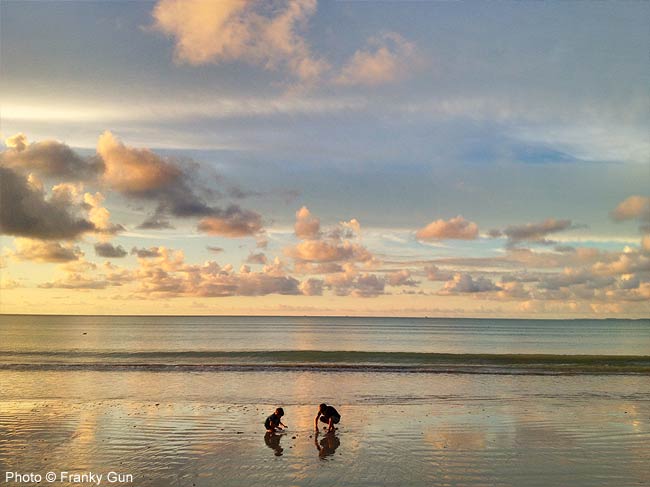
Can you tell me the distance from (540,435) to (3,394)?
2694 cm

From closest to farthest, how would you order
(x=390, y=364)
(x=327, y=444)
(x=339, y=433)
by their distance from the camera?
1. (x=327, y=444)
2. (x=339, y=433)
3. (x=390, y=364)

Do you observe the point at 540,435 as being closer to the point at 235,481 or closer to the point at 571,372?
the point at 235,481

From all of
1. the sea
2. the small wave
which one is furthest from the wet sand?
the small wave

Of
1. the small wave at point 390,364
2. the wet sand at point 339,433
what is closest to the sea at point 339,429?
Answer: the wet sand at point 339,433

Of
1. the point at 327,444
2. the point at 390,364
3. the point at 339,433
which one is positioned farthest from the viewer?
the point at 390,364

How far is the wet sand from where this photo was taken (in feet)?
52.0

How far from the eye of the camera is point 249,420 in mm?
23016

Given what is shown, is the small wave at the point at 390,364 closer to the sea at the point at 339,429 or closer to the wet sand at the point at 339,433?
the sea at the point at 339,429

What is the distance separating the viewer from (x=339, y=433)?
20.6 m

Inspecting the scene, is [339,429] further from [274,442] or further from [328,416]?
[274,442]

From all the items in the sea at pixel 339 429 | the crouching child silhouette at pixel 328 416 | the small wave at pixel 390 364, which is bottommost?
the small wave at pixel 390 364

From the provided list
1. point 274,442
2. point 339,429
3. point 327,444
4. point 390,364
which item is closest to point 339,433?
point 339,429

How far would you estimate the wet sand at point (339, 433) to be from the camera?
15.9m

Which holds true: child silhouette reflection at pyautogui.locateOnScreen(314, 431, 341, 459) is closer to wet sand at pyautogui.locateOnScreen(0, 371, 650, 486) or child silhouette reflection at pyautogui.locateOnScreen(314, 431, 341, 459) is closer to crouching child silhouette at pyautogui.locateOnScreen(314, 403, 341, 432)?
wet sand at pyautogui.locateOnScreen(0, 371, 650, 486)
